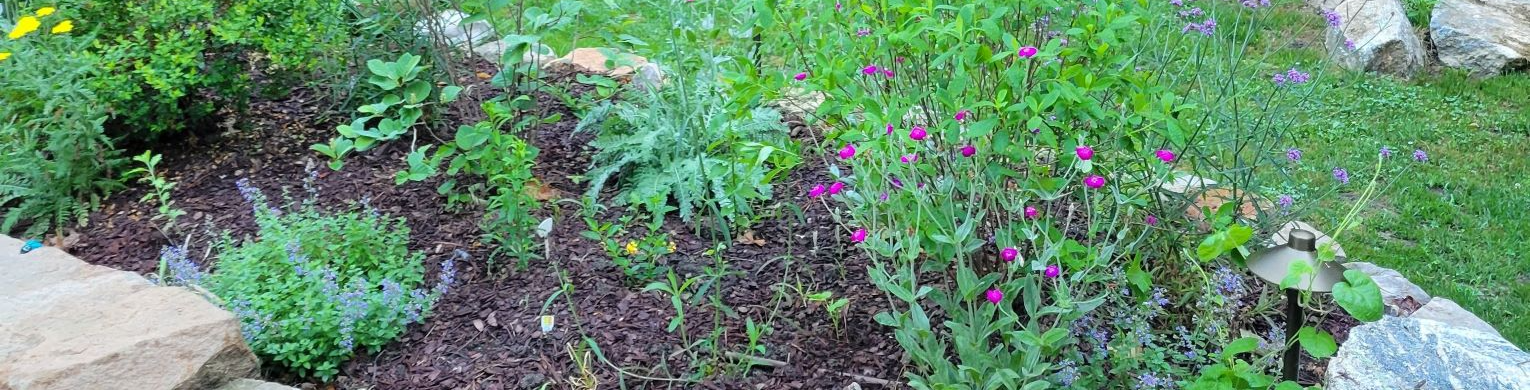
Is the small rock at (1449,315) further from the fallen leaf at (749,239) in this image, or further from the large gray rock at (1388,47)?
the large gray rock at (1388,47)

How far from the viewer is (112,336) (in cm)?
272

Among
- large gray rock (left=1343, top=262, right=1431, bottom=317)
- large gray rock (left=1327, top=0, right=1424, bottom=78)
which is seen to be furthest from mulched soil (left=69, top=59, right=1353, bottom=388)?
large gray rock (left=1327, top=0, right=1424, bottom=78)

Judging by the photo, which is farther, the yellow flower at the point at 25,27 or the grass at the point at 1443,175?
the grass at the point at 1443,175

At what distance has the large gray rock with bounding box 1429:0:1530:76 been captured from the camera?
5.99m

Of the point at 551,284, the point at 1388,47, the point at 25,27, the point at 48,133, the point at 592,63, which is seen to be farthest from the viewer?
the point at 1388,47

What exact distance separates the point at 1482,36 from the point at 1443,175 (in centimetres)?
179

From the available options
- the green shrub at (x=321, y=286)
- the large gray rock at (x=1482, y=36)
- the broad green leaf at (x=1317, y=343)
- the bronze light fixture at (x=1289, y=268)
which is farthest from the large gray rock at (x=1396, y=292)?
the large gray rock at (x=1482, y=36)

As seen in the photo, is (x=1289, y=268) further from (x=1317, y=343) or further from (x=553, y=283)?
(x=553, y=283)

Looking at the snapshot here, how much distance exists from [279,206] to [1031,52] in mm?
2604

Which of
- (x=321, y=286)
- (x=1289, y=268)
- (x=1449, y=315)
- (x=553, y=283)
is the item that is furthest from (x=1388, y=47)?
(x=321, y=286)

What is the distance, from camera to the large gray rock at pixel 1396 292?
3203mm

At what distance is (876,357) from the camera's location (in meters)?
2.99

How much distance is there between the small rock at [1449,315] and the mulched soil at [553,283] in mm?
340

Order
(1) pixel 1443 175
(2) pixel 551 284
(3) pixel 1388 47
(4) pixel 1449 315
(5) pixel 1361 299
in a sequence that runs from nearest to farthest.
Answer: (5) pixel 1361 299 → (4) pixel 1449 315 → (2) pixel 551 284 → (1) pixel 1443 175 → (3) pixel 1388 47
